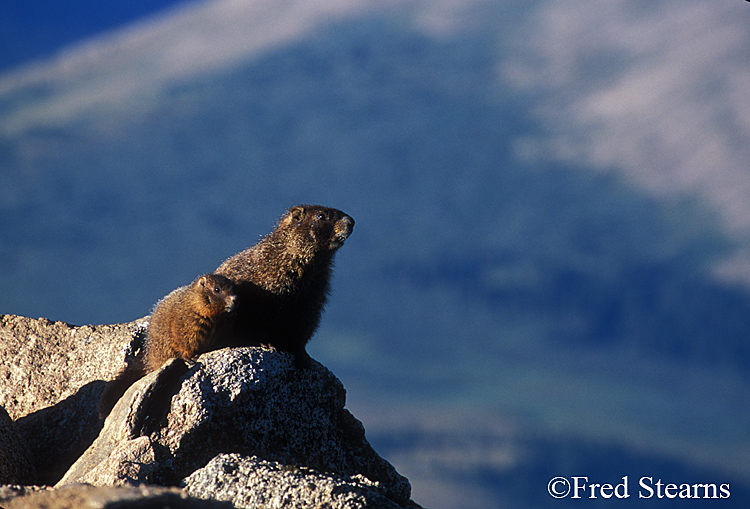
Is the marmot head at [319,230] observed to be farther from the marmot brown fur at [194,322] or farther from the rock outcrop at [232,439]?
the rock outcrop at [232,439]

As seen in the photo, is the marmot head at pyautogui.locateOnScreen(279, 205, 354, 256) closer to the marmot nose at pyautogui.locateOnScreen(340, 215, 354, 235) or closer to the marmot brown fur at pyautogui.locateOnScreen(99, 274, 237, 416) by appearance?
the marmot nose at pyautogui.locateOnScreen(340, 215, 354, 235)

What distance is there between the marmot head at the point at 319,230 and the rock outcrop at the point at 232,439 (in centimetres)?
191

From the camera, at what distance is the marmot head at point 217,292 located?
9727mm

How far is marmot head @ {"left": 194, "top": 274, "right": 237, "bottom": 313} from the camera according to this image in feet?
31.9

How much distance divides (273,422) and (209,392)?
965 mm

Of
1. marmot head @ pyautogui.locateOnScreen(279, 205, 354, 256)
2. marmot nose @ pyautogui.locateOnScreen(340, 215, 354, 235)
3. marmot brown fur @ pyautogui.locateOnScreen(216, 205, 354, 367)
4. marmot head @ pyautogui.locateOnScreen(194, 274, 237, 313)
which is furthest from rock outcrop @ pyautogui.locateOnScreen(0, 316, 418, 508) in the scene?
marmot nose @ pyautogui.locateOnScreen(340, 215, 354, 235)

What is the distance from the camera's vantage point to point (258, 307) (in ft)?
33.8

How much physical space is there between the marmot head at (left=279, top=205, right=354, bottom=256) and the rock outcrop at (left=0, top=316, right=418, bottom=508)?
75.3 inches

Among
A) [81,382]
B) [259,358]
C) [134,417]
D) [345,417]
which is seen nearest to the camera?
Result: [134,417]

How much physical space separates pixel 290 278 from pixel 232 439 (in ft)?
9.19


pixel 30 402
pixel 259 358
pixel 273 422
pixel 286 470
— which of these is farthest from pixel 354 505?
pixel 30 402

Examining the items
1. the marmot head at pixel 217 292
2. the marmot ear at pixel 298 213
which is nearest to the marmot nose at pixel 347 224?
the marmot ear at pixel 298 213

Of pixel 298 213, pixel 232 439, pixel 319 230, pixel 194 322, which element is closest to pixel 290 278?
pixel 319 230

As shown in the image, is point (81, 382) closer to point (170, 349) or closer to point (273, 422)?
point (170, 349)
